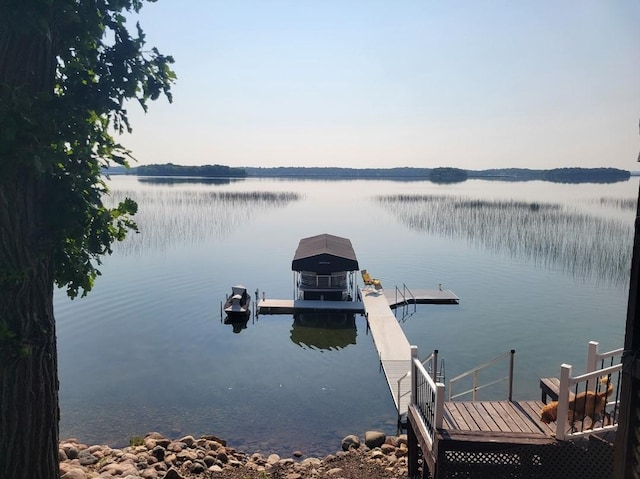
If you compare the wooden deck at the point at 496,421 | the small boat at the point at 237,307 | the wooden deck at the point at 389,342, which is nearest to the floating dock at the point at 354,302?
the wooden deck at the point at 389,342

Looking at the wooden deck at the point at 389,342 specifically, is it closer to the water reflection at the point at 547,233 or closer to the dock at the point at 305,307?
the dock at the point at 305,307

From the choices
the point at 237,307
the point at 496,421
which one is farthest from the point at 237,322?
the point at 496,421

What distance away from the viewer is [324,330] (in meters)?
22.2

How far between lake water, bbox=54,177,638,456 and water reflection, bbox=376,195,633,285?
0.22 m

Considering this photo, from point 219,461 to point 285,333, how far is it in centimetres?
1125

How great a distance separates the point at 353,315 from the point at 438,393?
1677 centimetres

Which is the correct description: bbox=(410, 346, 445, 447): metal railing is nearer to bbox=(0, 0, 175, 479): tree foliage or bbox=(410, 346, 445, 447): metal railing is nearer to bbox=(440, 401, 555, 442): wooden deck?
bbox=(440, 401, 555, 442): wooden deck

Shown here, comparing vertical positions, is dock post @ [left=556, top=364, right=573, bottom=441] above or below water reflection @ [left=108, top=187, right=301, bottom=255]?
above

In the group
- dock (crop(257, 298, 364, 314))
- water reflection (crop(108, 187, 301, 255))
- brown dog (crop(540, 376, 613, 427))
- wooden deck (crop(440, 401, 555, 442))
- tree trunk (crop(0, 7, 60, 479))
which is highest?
tree trunk (crop(0, 7, 60, 479))

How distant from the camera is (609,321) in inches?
885

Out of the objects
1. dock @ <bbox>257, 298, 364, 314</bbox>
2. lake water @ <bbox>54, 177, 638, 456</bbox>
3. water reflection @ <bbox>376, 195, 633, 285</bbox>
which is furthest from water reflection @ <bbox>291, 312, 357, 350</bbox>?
water reflection @ <bbox>376, 195, 633, 285</bbox>

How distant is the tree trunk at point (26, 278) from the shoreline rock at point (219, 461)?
2466mm

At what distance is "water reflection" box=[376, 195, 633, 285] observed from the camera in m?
33.0

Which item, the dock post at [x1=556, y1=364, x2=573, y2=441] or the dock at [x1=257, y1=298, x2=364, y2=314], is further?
the dock at [x1=257, y1=298, x2=364, y2=314]
